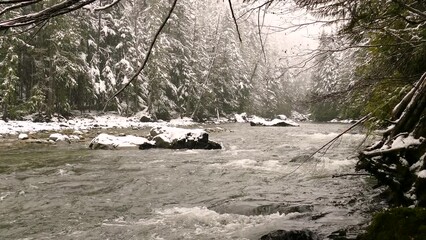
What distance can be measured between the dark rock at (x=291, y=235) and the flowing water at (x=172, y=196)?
0.28m

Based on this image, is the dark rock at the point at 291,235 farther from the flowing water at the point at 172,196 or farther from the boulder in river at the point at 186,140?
→ the boulder in river at the point at 186,140

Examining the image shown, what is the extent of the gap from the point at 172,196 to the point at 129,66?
2791 centimetres

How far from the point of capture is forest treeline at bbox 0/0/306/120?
27.5 metres

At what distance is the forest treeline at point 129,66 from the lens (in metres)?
27.5

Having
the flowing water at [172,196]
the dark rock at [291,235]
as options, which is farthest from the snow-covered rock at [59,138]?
the dark rock at [291,235]

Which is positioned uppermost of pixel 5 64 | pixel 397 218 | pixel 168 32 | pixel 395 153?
pixel 168 32

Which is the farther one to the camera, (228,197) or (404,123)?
(228,197)

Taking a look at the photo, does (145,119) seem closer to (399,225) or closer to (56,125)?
(56,125)

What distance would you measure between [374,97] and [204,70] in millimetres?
39093

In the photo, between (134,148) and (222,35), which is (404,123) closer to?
(134,148)

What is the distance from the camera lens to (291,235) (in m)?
5.13

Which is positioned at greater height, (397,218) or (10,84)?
(10,84)

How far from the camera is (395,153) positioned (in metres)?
5.54

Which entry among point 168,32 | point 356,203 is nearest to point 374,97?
point 356,203
